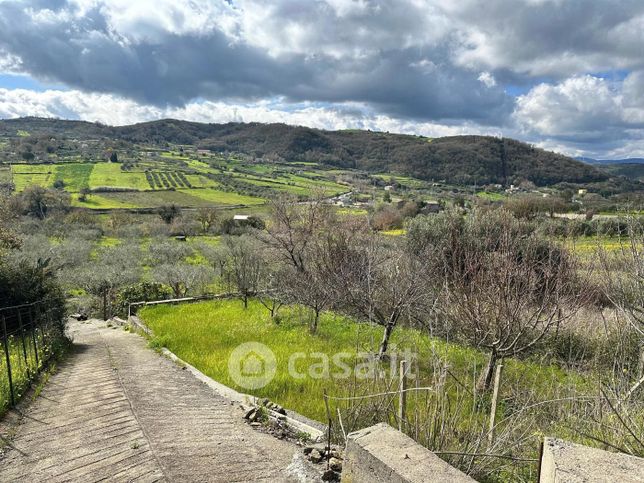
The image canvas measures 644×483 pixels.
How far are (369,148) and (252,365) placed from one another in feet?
444

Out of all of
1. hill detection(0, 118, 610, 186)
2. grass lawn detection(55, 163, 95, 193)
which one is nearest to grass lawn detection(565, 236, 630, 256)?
hill detection(0, 118, 610, 186)

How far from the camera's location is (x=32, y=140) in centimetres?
12094

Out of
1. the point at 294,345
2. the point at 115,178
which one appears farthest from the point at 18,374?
the point at 115,178

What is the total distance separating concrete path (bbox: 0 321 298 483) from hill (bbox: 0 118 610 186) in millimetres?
85310

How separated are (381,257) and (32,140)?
464 feet

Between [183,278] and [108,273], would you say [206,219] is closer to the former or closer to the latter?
[108,273]

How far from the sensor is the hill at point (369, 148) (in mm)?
90000

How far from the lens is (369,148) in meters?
140

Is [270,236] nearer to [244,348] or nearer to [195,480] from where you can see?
[244,348]

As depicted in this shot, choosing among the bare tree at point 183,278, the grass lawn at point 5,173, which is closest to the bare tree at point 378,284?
the bare tree at point 183,278

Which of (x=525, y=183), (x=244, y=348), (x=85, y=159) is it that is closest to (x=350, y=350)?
(x=244, y=348)

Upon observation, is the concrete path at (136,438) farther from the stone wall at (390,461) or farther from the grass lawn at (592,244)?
Answer: the grass lawn at (592,244)

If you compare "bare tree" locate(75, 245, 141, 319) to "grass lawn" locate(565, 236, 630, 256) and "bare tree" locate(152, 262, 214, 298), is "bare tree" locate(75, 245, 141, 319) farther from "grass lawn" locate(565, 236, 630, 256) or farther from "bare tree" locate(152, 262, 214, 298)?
"grass lawn" locate(565, 236, 630, 256)

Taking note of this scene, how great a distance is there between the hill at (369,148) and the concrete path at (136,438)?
280 feet
